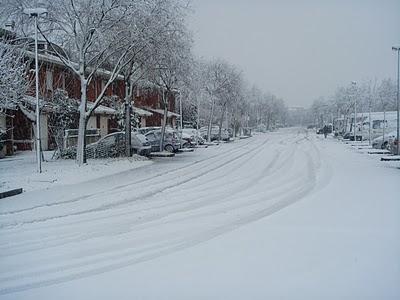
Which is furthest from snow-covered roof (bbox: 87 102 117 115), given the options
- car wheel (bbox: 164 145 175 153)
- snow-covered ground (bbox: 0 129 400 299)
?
snow-covered ground (bbox: 0 129 400 299)

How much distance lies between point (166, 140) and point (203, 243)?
65.5 ft

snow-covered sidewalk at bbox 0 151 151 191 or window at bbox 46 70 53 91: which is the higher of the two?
window at bbox 46 70 53 91

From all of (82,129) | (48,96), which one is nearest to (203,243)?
(82,129)

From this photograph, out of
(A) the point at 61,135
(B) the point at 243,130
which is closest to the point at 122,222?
(A) the point at 61,135

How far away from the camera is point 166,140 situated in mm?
25922

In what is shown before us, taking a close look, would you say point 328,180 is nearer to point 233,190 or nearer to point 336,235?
point 233,190

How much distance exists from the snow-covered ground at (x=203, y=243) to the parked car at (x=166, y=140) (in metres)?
13.5

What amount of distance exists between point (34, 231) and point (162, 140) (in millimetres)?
17738

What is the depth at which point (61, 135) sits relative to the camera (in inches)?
830

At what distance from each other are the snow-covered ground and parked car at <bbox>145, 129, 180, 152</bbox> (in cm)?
1352

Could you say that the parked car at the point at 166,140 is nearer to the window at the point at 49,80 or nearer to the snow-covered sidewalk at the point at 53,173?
the snow-covered sidewalk at the point at 53,173

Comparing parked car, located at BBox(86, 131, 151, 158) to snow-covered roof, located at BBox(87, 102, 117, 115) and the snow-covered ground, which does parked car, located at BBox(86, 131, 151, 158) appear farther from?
snow-covered roof, located at BBox(87, 102, 117, 115)

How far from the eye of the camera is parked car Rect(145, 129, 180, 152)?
25016 mm

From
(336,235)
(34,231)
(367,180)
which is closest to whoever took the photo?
(336,235)
